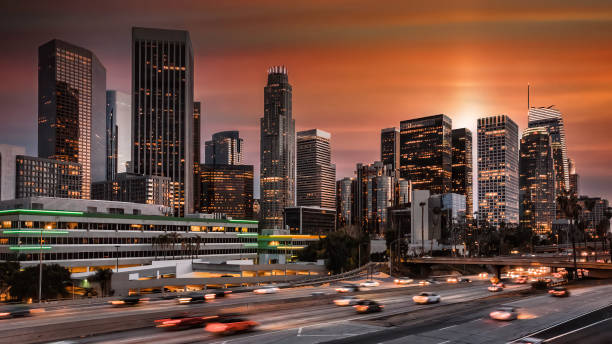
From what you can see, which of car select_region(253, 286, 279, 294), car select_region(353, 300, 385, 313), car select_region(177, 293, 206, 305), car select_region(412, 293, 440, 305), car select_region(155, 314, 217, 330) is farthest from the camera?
car select_region(253, 286, 279, 294)

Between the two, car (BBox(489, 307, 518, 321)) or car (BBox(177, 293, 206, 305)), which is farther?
car (BBox(177, 293, 206, 305))

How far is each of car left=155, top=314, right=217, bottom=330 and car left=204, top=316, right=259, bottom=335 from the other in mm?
1054

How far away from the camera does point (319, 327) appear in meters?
45.3

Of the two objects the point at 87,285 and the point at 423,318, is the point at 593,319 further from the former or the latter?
the point at 87,285

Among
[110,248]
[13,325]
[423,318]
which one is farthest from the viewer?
[110,248]

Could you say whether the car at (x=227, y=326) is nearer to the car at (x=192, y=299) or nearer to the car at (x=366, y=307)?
the car at (x=366, y=307)

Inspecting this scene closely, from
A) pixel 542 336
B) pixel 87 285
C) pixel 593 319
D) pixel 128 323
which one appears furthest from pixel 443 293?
pixel 87 285

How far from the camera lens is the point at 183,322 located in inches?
1697

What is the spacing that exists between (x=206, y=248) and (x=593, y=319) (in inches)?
4672

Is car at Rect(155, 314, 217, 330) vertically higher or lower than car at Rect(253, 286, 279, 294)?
higher

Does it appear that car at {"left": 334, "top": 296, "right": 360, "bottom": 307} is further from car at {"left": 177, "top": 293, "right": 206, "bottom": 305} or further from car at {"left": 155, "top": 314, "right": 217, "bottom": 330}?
car at {"left": 155, "top": 314, "right": 217, "bottom": 330}

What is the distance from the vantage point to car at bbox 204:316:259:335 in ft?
134

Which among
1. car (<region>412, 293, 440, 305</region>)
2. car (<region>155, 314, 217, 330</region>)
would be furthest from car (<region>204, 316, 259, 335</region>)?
car (<region>412, 293, 440, 305</region>)

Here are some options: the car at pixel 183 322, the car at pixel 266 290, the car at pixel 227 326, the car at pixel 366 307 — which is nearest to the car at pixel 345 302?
the car at pixel 366 307
